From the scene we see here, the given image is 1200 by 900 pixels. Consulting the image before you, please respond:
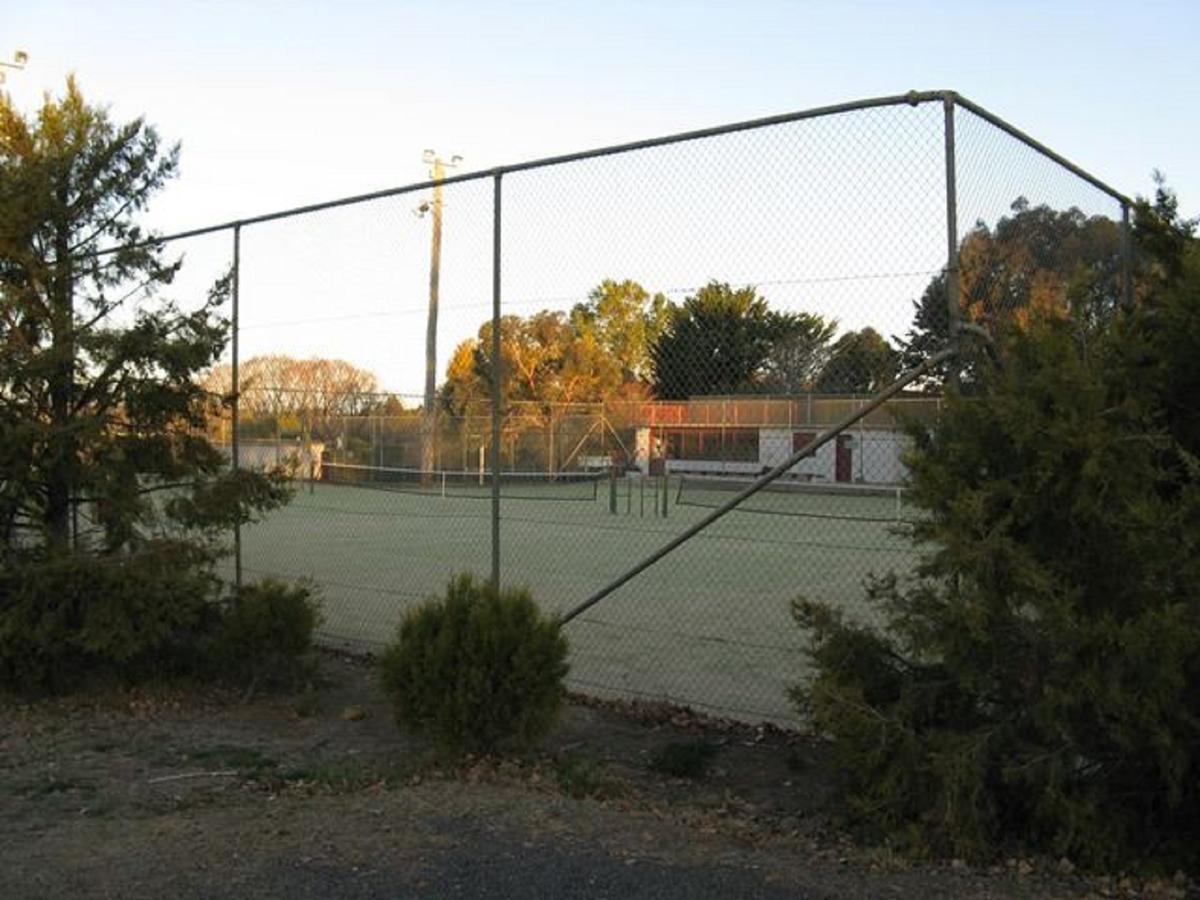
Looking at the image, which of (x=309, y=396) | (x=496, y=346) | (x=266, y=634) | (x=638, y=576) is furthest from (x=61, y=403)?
(x=309, y=396)

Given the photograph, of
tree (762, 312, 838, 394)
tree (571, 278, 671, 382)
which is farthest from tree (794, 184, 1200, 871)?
tree (571, 278, 671, 382)

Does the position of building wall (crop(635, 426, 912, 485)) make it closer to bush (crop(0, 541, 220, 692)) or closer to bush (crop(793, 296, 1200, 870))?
bush (crop(793, 296, 1200, 870))

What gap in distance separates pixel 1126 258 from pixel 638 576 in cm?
813

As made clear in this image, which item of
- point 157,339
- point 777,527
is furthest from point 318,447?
point 157,339

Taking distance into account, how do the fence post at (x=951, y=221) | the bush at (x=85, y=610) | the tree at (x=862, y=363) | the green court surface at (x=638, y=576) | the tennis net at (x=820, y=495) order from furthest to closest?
the tennis net at (x=820, y=495), the green court surface at (x=638, y=576), the bush at (x=85, y=610), the tree at (x=862, y=363), the fence post at (x=951, y=221)

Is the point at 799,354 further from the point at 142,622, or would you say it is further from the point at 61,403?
the point at 61,403

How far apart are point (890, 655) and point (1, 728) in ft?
16.7

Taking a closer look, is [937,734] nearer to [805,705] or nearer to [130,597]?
[805,705]

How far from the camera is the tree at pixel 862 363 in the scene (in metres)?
6.09

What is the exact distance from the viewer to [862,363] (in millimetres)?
6312

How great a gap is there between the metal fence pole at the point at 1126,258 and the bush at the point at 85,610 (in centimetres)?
622

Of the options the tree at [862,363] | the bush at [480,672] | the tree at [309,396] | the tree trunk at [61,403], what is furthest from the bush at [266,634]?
the tree at [309,396]

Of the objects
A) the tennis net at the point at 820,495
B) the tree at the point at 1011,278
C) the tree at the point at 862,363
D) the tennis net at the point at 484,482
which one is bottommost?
the tennis net at the point at 484,482

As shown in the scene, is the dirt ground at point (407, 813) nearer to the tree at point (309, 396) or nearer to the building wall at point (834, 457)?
the building wall at point (834, 457)
